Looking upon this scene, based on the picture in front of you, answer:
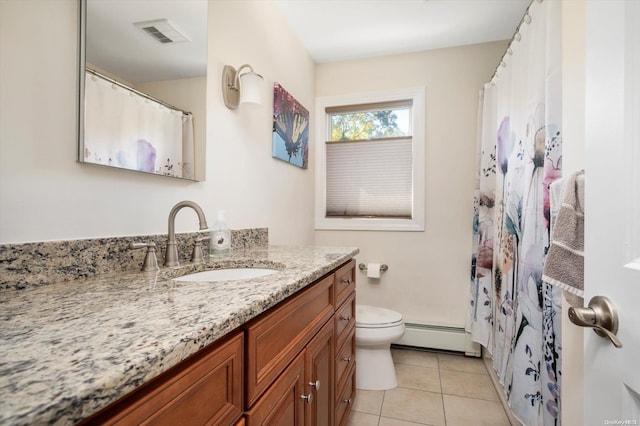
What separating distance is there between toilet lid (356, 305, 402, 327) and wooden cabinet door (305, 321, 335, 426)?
2.32 ft

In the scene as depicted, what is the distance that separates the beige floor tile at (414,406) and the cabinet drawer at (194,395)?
1425mm

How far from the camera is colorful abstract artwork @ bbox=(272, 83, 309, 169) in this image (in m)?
1.98

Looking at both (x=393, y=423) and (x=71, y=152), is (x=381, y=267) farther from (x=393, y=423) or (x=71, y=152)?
(x=71, y=152)

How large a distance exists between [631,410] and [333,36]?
2.46 meters

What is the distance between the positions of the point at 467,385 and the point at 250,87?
2195 millimetres

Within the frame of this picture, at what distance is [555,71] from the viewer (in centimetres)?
118

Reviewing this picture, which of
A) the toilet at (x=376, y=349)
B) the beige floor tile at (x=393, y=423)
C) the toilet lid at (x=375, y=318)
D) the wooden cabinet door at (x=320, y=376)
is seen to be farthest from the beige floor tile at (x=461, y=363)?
the wooden cabinet door at (x=320, y=376)

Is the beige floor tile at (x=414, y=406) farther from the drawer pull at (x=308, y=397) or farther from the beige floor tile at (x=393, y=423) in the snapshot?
the drawer pull at (x=308, y=397)

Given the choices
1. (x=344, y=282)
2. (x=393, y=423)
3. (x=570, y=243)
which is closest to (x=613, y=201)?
(x=570, y=243)

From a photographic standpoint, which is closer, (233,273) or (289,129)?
(233,273)

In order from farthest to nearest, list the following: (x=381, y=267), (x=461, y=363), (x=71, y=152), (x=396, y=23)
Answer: (x=381, y=267) < (x=461, y=363) < (x=396, y=23) < (x=71, y=152)

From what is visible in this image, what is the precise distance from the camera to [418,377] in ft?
6.85

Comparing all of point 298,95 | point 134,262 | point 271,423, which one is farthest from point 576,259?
point 298,95

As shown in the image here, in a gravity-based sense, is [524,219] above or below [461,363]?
above
